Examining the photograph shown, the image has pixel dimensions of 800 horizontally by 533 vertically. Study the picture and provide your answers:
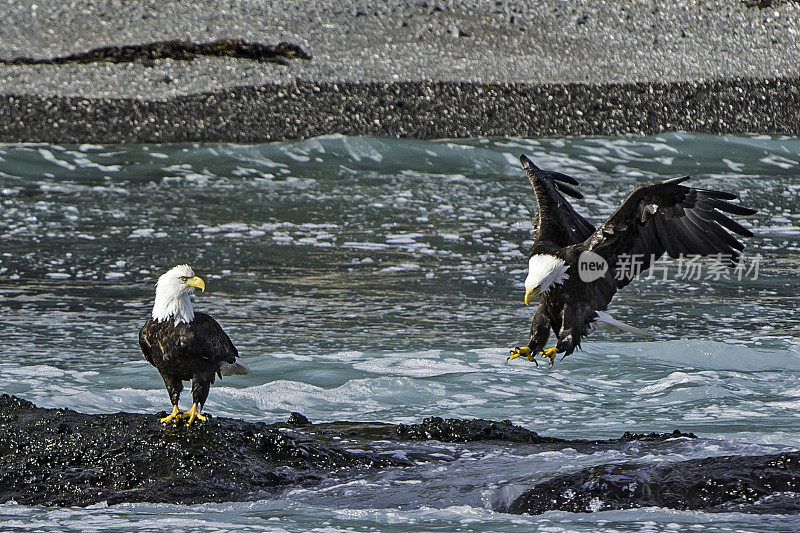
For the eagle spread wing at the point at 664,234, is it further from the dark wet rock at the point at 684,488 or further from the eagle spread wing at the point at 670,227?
the dark wet rock at the point at 684,488

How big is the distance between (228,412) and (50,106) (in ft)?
30.0

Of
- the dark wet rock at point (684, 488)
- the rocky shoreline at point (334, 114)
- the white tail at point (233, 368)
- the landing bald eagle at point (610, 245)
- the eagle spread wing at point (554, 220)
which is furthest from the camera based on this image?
the rocky shoreline at point (334, 114)

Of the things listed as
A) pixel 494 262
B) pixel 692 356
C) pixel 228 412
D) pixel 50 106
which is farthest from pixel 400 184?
pixel 228 412

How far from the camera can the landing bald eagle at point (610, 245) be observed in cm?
473

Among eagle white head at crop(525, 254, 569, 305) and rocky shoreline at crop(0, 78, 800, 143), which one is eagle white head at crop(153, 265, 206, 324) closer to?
eagle white head at crop(525, 254, 569, 305)

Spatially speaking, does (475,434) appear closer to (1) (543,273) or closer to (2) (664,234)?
(1) (543,273)

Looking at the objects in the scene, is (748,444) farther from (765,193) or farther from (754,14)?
(754,14)

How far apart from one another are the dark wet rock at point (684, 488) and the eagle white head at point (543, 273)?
2.87 ft

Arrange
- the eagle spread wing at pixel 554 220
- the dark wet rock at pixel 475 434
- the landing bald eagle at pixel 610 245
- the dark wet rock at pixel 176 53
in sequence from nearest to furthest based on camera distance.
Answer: the dark wet rock at pixel 475 434
the landing bald eagle at pixel 610 245
the eagle spread wing at pixel 554 220
the dark wet rock at pixel 176 53

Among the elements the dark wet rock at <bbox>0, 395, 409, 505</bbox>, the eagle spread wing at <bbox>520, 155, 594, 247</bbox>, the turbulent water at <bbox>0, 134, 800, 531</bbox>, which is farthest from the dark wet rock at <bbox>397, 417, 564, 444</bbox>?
the eagle spread wing at <bbox>520, 155, 594, 247</bbox>

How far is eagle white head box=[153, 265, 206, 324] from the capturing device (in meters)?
4.16

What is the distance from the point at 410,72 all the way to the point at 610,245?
9.41 meters

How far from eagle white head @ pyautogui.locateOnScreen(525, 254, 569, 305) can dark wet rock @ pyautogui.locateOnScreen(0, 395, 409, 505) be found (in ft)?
2.95

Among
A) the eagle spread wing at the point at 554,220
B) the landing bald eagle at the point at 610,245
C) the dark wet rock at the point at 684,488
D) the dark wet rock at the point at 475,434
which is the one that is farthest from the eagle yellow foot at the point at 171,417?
the eagle spread wing at the point at 554,220
